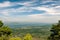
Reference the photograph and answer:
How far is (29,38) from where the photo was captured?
37000 millimetres

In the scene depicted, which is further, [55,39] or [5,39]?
[55,39]

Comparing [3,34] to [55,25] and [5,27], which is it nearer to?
[5,27]

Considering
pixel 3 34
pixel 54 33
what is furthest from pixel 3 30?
pixel 54 33

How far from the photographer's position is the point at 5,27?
42.3 metres

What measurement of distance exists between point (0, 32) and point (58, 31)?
32.7 ft

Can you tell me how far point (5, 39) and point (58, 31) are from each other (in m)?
9.01

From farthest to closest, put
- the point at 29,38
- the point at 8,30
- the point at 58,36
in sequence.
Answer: the point at 8,30, the point at 58,36, the point at 29,38

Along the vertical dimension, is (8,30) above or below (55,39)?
above

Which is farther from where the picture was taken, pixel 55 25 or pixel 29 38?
pixel 55 25

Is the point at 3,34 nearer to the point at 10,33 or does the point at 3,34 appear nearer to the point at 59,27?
the point at 10,33

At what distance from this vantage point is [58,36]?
39.5 m

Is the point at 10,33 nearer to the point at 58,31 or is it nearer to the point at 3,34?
the point at 3,34

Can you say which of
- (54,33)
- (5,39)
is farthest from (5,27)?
(54,33)

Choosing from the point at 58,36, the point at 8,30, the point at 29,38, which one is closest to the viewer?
the point at 29,38
